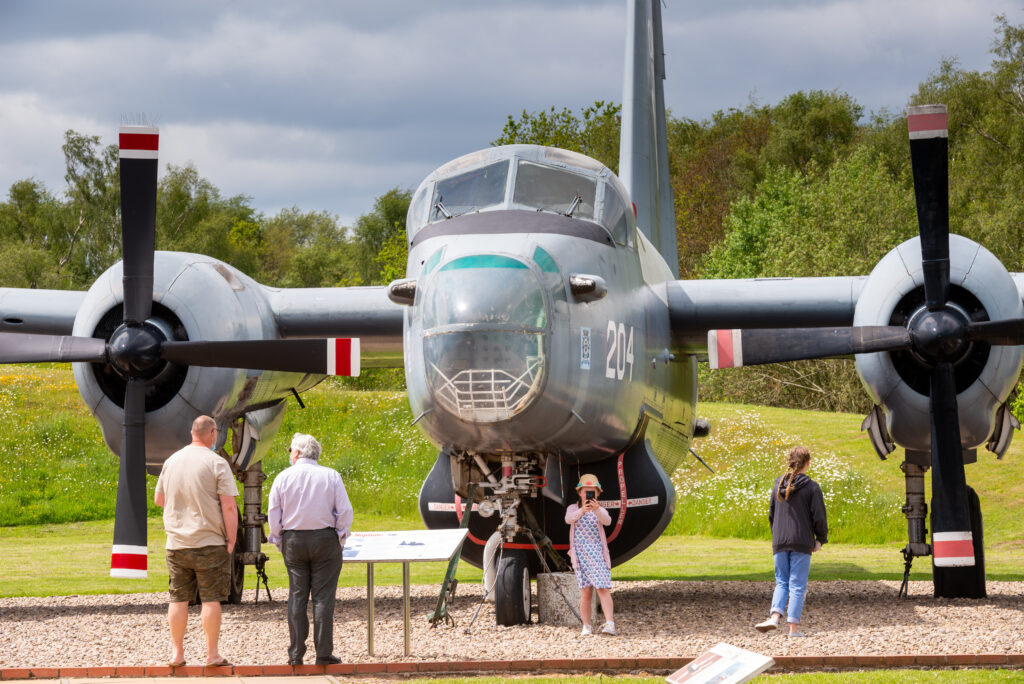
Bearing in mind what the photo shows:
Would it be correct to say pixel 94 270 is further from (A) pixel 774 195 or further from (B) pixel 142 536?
(B) pixel 142 536

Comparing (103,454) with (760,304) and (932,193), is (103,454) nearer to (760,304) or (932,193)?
(760,304)

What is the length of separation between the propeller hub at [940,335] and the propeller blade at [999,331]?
0.09 metres

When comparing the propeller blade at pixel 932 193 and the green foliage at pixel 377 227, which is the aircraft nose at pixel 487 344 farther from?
the green foliage at pixel 377 227

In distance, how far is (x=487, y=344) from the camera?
8.74 metres

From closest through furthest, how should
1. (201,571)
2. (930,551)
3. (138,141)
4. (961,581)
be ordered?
(201,571), (138,141), (961,581), (930,551)

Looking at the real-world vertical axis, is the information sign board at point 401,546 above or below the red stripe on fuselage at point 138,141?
below

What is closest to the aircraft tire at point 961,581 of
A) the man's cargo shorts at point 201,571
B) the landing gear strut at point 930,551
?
the landing gear strut at point 930,551

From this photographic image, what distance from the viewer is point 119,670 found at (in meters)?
8.02

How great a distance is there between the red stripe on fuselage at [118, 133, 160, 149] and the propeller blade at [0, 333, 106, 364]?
198 cm

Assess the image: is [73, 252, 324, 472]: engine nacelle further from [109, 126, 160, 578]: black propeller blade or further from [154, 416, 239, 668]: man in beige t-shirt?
[154, 416, 239, 668]: man in beige t-shirt

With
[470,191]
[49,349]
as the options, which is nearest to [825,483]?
[470,191]

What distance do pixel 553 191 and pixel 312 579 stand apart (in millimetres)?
4253

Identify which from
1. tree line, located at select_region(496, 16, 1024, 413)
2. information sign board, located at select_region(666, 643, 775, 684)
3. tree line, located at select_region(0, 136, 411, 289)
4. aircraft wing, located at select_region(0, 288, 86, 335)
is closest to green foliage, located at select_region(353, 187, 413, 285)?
tree line, located at select_region(0, 136, 411, 289)

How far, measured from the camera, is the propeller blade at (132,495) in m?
10.4
